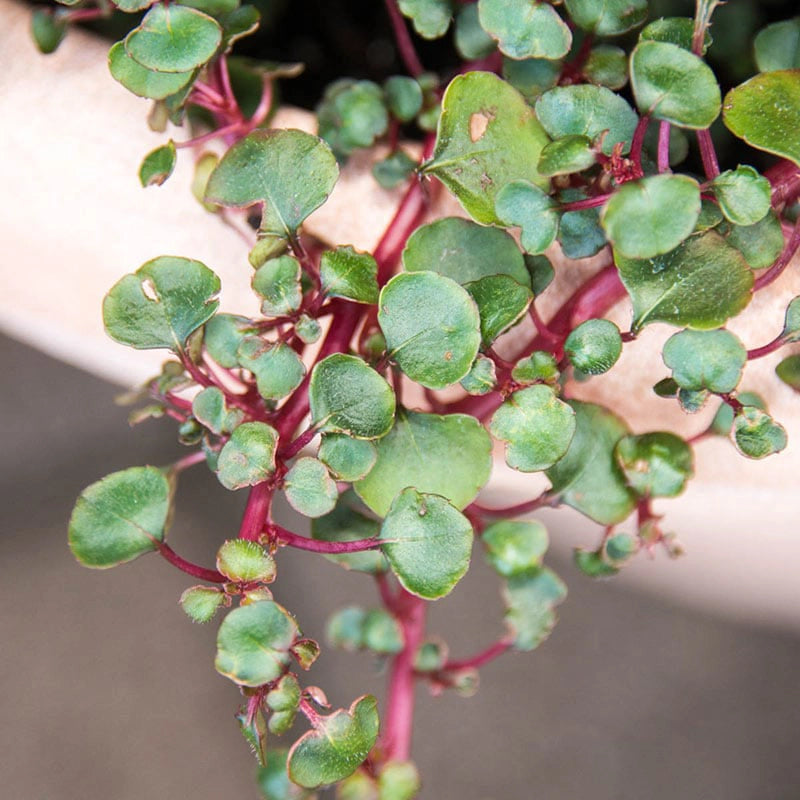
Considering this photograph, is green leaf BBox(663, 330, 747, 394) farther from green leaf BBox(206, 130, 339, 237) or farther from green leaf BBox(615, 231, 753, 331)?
green leaf BBox(206, 130, 339, 237)

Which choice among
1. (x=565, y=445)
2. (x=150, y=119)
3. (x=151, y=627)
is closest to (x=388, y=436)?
(x=565, y=445)

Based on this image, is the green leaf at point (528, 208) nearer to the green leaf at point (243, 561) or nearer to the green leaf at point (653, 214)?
the green leaf at point (653, 214)

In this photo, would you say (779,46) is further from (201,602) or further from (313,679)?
(313,679)

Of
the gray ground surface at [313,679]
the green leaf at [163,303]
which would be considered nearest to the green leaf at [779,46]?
the green leaf at [163,303]

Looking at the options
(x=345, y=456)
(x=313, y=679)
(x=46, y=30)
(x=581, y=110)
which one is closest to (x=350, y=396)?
(x=345, y=456)

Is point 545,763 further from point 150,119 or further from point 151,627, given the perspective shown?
point 150,119

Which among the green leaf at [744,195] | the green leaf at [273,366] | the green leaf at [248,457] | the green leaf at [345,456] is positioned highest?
the green leaf at [744,195]
